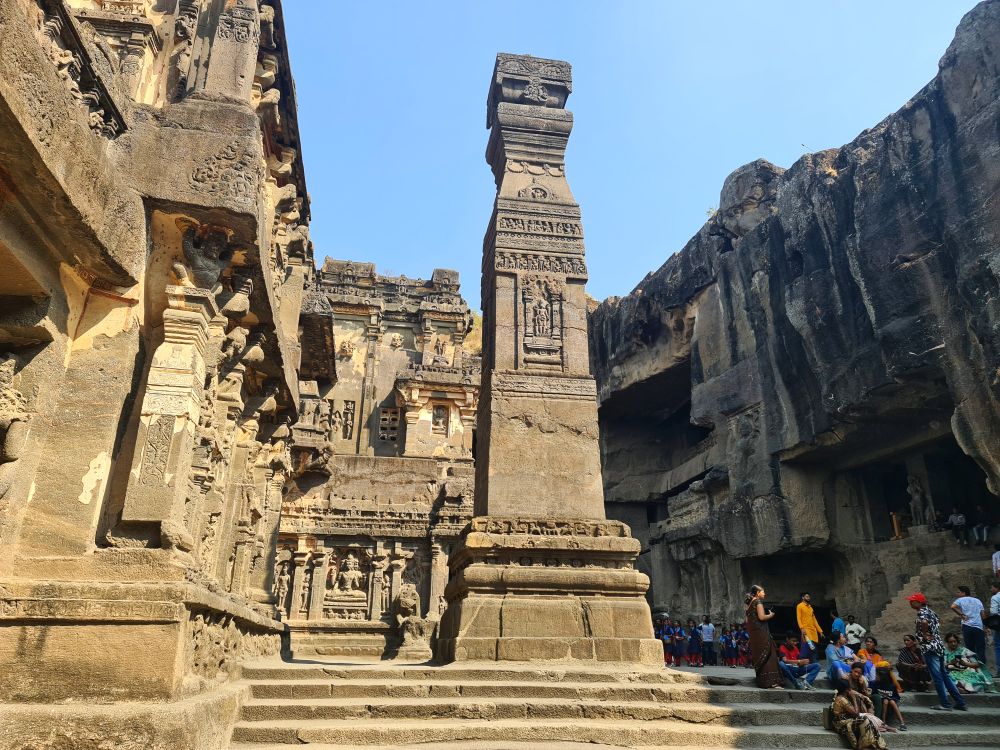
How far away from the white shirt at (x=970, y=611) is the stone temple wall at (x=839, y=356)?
5865 mm

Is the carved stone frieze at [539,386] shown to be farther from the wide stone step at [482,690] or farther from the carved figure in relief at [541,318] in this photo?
the wide stone step at [482,690]

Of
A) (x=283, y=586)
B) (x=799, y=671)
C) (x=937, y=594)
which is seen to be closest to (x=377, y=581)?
(x=283, y=586)

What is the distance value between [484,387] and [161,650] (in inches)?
174

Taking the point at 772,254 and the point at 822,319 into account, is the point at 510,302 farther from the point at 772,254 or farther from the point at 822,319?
the point at 772,254

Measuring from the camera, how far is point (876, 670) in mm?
6215

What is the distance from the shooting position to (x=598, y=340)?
27.4m

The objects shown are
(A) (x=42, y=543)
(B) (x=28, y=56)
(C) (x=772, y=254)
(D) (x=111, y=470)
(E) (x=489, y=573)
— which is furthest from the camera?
(C) (x=772, y=254)

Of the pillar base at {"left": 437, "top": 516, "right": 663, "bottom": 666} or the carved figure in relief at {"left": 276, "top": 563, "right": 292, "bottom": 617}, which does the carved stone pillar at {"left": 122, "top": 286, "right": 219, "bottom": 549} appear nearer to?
the pillar base at {"left": 437, "top": 516, "right": 663, "bottom": 666}

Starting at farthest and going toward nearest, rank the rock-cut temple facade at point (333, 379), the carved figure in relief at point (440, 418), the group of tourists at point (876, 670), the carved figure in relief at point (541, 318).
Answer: the carved figure in relief at point (440, 418) → the carved figure in relief at point (541, 318) → the group of tourists at point (876, 670) → the rock-cut temple facade at point (333, 379)

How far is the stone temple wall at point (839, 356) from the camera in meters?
12.6

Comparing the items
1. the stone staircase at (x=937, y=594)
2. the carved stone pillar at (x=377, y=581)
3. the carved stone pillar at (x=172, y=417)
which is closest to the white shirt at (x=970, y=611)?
the stone staircase at (x=937, y=594)

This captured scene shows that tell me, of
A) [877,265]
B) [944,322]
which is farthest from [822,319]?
[944,322]

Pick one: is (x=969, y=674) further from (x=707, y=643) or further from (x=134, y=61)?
(x=134, y=61)

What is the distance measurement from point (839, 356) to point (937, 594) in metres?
5.28
